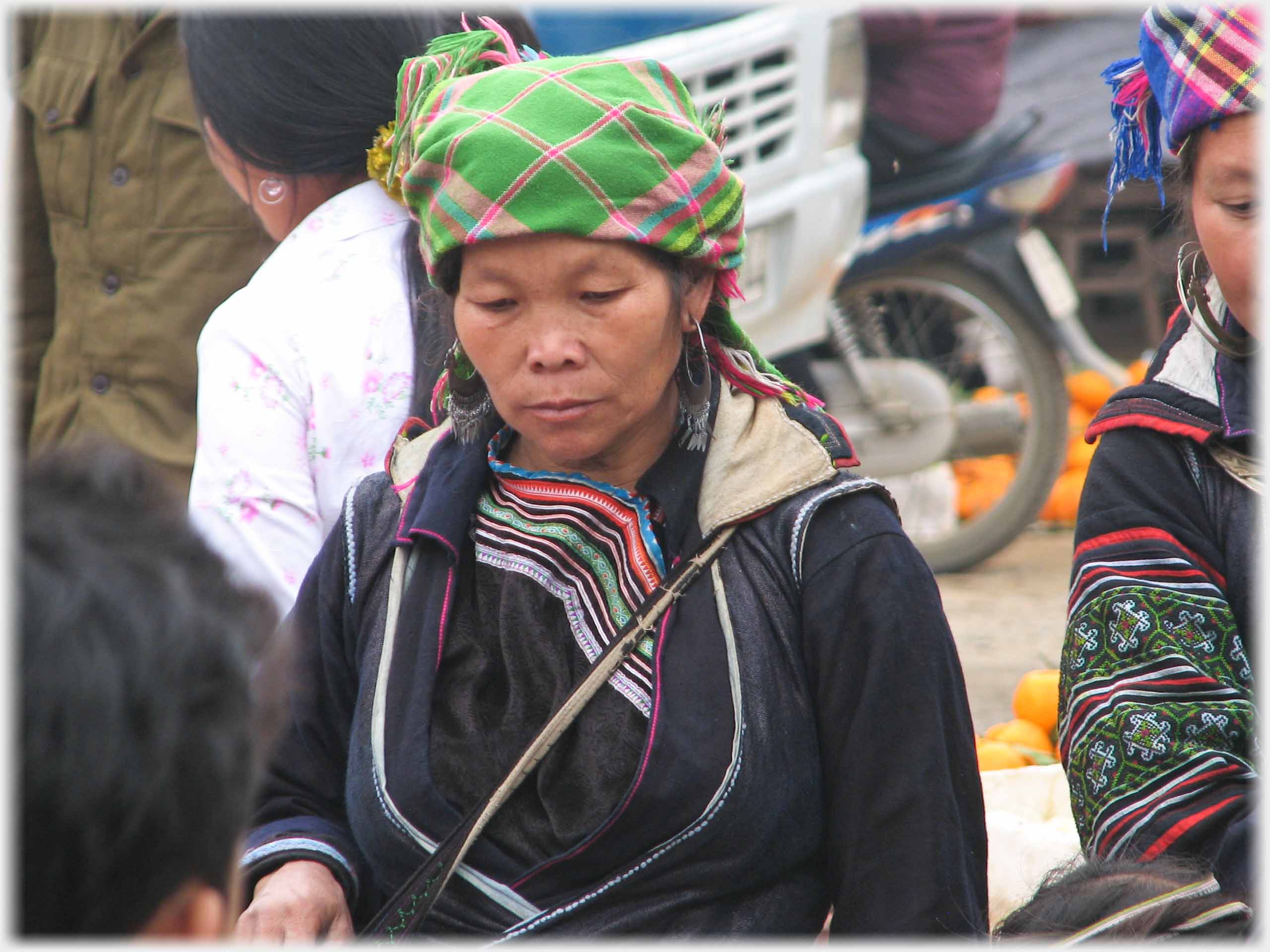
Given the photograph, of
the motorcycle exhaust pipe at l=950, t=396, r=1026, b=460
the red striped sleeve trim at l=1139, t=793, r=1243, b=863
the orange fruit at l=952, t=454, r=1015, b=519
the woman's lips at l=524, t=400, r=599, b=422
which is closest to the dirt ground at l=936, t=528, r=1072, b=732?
the orange fruit at l=952, t=454, r=1015, b=519

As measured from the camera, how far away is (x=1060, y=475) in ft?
18.3

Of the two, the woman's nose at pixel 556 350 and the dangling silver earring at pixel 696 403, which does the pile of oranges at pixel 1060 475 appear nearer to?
the dangling silver earring at pixel 696 403

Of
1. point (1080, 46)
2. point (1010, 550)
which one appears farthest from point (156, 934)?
point (1080, 46)

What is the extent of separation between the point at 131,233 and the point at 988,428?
11.5 ft

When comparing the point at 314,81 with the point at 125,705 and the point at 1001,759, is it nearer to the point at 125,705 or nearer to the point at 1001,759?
the point at 125,705

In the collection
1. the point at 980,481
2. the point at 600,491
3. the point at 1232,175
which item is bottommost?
the point at 980,481

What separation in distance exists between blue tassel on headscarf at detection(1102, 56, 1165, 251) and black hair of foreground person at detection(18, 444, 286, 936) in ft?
4.77

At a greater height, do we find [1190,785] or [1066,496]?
[1190,785]

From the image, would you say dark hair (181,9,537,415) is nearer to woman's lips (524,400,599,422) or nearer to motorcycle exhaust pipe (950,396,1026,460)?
woman's lips (524,400,599,422)

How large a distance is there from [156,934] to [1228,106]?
1446 millimetres

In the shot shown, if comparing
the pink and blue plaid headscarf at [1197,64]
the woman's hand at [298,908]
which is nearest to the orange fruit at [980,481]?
the pink and blue plaid headscarf at [1197,64]

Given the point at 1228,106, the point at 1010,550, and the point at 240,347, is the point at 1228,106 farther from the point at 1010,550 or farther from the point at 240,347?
the point at 1010,550

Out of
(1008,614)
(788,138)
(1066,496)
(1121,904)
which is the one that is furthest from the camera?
(1066,496)

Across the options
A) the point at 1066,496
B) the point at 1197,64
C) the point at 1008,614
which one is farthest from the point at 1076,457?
the point at 1197,64
